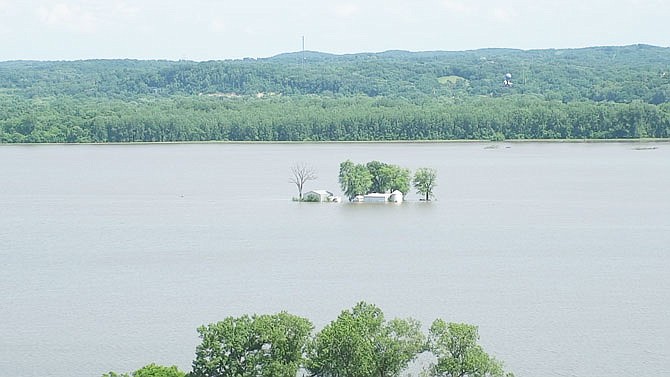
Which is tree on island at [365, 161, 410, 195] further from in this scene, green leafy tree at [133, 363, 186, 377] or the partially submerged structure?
green leafy tree at [133, 363, 186, 377]

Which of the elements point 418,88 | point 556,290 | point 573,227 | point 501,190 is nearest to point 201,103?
point 418,88

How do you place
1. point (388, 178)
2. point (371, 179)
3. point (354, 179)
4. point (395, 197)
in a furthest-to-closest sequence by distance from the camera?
point (371, 179), point (388, 178), point (354, 179), point (395, 197)

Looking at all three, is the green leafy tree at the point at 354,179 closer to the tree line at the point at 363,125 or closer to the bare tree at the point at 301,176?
the bare tree at the point at 301,176

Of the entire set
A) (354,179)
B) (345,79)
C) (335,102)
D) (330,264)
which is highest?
(345,79)

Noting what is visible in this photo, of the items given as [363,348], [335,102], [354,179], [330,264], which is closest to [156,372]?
[363,348]

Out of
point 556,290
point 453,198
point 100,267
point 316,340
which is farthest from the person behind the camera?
point 453,198

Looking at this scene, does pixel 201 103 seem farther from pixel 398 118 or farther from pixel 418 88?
pixel 418 88

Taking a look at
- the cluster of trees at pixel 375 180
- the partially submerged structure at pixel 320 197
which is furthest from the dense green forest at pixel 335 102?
the cluster of trees at pixel 375 180

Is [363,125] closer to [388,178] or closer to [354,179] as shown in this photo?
[388,178]
